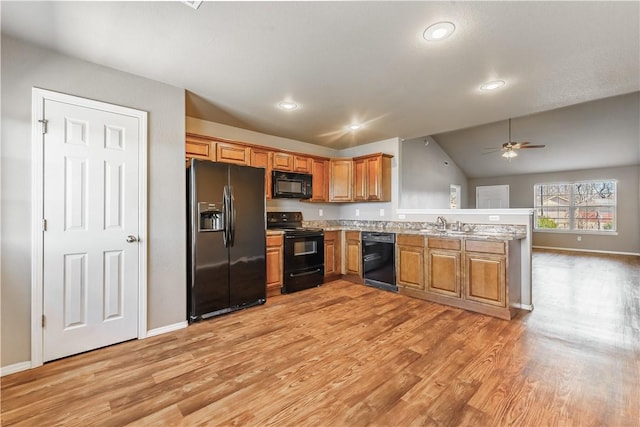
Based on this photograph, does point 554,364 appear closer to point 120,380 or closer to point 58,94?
point 120,380

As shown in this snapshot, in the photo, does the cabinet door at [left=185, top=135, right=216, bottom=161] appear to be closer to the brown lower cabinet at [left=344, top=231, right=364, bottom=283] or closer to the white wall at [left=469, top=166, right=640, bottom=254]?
the brown lower cabinet at [left=344, top=231, right=364, bottom=283]

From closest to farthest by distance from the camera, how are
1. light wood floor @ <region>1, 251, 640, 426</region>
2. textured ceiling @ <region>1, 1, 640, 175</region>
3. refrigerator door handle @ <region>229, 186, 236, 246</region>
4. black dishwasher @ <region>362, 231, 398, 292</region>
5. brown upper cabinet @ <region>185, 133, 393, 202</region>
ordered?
light wood floor @ <region>1, 251, 640, 426</region>, textured ceiling @ <region>1, 1, 640, 175</region>, refrigerator door handle @ <region>229, 186, 236, 246</region>, brown upper cabinet @ <region>185, 133, 393, 202</region>, black dishwasher @ <region>362, 231, 398, 292</region>

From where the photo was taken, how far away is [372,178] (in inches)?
186

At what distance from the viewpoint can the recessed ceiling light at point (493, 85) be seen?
2.71 m

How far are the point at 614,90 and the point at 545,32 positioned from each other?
5.78 ft

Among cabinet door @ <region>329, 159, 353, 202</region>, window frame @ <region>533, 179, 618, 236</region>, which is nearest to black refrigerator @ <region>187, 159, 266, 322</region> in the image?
cabinet door @ <region>329, 159, 353, 202</region>

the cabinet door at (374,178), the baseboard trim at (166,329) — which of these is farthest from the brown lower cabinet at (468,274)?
the baseboard trim at (166,329)

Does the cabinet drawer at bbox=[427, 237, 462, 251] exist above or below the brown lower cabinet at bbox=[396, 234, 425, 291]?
above

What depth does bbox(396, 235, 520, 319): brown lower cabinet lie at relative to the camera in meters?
3.05

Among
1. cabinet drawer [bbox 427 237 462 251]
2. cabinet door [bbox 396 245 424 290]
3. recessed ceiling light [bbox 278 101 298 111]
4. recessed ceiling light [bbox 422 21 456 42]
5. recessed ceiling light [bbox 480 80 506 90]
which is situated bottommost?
cabinet door [bbox 396 245 424 290]

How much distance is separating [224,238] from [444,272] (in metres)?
2.78

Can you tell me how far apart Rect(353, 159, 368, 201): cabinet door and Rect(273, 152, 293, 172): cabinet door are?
1216 mm

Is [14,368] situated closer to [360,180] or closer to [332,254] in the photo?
[332,254]

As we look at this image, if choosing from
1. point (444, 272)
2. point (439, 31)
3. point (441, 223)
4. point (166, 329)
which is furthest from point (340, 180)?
point (166, 329)
